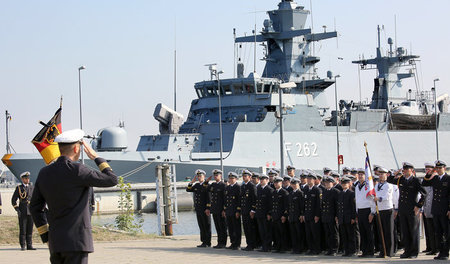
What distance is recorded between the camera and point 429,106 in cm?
4378

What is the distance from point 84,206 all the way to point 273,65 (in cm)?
3368

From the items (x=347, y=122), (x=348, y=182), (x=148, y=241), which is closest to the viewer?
(x=348, y=182)

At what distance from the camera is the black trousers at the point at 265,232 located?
12938 mm

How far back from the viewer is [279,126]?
31562 millimetres

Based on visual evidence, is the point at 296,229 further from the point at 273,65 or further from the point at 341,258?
the point at 273,65

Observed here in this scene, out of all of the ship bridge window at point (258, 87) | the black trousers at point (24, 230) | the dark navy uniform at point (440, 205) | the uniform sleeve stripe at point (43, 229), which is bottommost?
the black trousers at point (24, 230)

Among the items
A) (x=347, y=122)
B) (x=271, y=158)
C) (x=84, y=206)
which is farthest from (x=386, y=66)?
(x=84, y=206)

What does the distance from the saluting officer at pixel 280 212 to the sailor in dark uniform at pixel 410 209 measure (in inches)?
85.6

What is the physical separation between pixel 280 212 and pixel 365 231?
178 cm

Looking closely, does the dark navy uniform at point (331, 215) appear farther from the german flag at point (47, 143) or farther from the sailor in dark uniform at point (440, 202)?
the german flag at point (47, 143)

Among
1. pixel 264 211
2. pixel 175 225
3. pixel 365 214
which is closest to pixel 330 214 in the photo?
pixel 365 214

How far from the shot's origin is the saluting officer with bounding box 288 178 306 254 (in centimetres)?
1250

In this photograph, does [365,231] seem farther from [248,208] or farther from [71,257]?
[71,257]

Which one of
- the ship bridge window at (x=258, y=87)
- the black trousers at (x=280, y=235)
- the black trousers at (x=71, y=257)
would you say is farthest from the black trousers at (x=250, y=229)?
the ship bridge window at (x=258, y=87)
